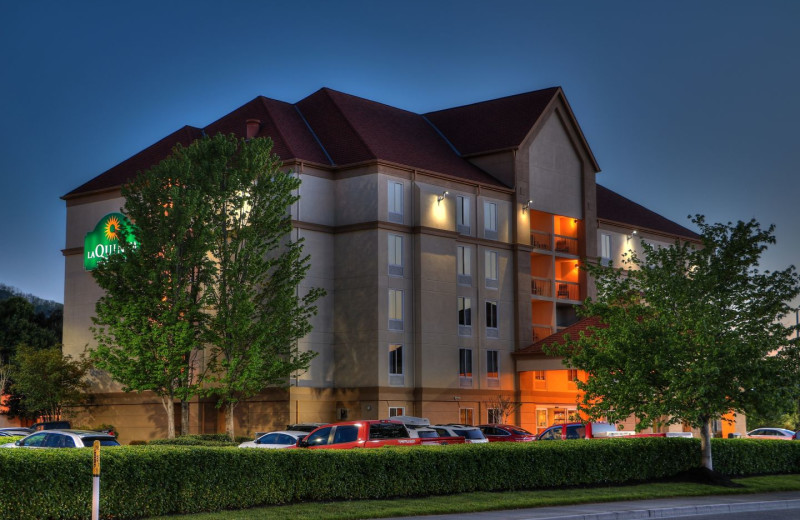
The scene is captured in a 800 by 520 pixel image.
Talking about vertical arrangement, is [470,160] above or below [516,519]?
above

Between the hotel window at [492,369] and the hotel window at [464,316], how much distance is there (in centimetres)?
211

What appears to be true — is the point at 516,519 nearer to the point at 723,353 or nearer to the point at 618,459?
the point at 618,459

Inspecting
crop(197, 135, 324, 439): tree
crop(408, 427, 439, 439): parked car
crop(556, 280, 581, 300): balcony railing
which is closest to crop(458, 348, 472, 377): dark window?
crop(556, 280, 581, 300): balcony railing

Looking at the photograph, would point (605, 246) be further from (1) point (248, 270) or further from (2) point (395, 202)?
(1) point (248, 270)

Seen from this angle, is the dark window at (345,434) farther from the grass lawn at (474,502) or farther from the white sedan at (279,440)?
Answer: the grass lawn at (474,502)

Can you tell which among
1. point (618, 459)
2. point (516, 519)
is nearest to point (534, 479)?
point (618, 459)

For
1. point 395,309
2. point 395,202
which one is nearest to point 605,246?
point 395,202

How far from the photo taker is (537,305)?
65.4 metres

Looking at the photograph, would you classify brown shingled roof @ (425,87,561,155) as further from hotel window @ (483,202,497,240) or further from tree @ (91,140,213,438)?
tree @ (91,140,213,438)

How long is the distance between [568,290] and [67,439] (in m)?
42.1

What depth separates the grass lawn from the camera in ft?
73.2

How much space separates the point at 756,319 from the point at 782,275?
1.66m

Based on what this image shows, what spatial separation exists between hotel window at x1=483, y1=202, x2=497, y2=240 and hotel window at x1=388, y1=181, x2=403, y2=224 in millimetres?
6588

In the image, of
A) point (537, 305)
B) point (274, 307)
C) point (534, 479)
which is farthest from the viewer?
point (537, 305)
